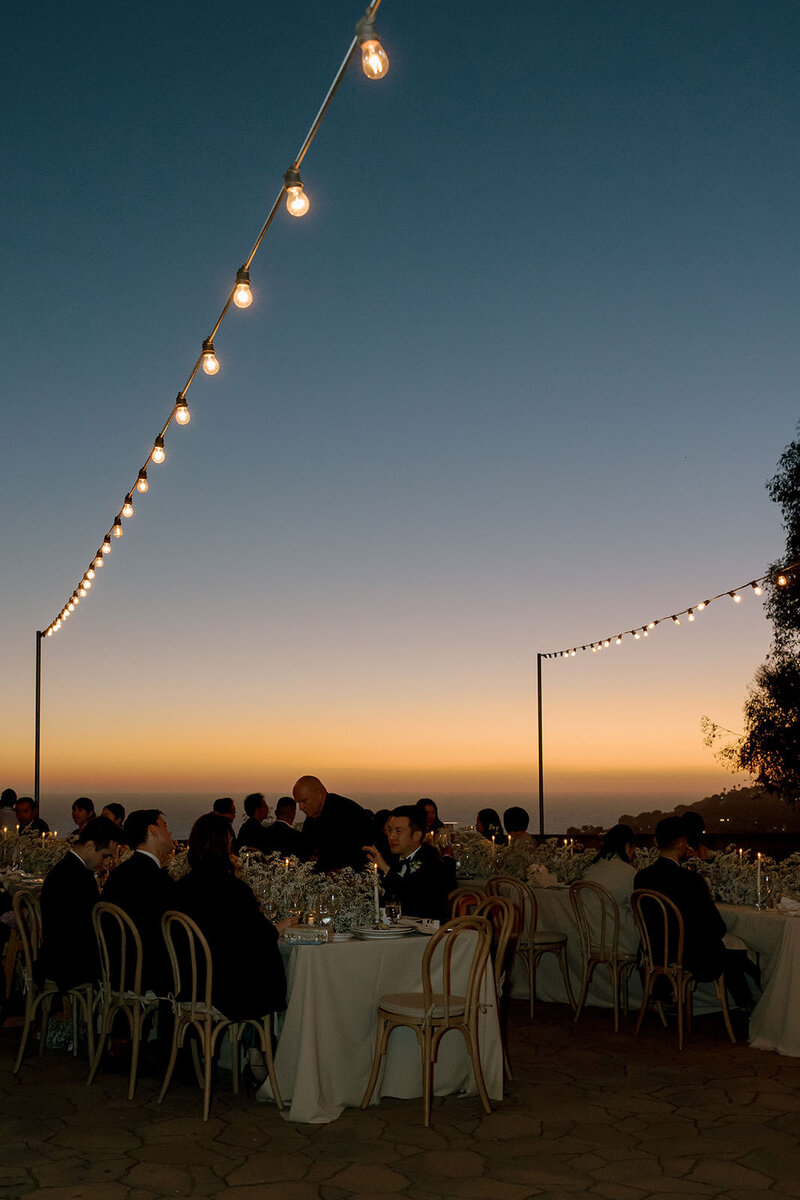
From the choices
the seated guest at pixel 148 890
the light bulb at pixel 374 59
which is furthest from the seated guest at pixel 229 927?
the light bulb at pixel 374 59

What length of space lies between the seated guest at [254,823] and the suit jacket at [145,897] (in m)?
5.15

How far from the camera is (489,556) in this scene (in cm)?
1655

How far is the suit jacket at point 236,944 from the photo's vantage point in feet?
16.9

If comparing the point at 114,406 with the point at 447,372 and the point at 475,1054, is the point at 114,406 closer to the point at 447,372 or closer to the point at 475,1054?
the point at 447,372

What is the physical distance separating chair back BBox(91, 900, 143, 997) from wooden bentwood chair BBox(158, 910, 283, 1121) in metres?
0.27

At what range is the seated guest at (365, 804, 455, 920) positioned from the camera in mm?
6320

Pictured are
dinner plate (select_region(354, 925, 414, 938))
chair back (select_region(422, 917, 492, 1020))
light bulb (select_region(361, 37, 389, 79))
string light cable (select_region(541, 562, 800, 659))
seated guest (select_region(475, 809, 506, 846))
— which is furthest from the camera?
seated guest (select_region(475, 809, 506, 846))

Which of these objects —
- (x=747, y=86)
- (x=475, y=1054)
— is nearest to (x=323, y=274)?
(x=747, y=86)

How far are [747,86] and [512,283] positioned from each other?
3.20 meters

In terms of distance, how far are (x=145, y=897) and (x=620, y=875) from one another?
3.52 m

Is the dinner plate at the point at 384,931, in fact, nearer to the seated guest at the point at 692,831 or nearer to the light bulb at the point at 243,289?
the seated guest at the point at 692,831

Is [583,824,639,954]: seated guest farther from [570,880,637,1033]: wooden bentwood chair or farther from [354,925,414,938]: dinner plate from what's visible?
[354,925,414,938]: dinner plate

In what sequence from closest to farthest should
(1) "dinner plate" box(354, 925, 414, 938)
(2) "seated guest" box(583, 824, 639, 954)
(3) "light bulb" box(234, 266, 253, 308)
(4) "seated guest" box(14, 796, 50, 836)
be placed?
1. (3) "light bulb" box(234, 266, 253, 308)
2. (1) "dinner plate" box(354, 925, 414, 938)
3. (2) "seated guest" box(583, 824, 639, 954)
4. (4) "seated guest" box(14, 796, 50, 836)

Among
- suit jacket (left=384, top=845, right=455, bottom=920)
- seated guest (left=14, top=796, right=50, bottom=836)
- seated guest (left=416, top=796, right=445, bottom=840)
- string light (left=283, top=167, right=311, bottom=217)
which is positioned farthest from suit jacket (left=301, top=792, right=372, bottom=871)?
seated guest (left=14, top=796, right=50, bottom=836)
